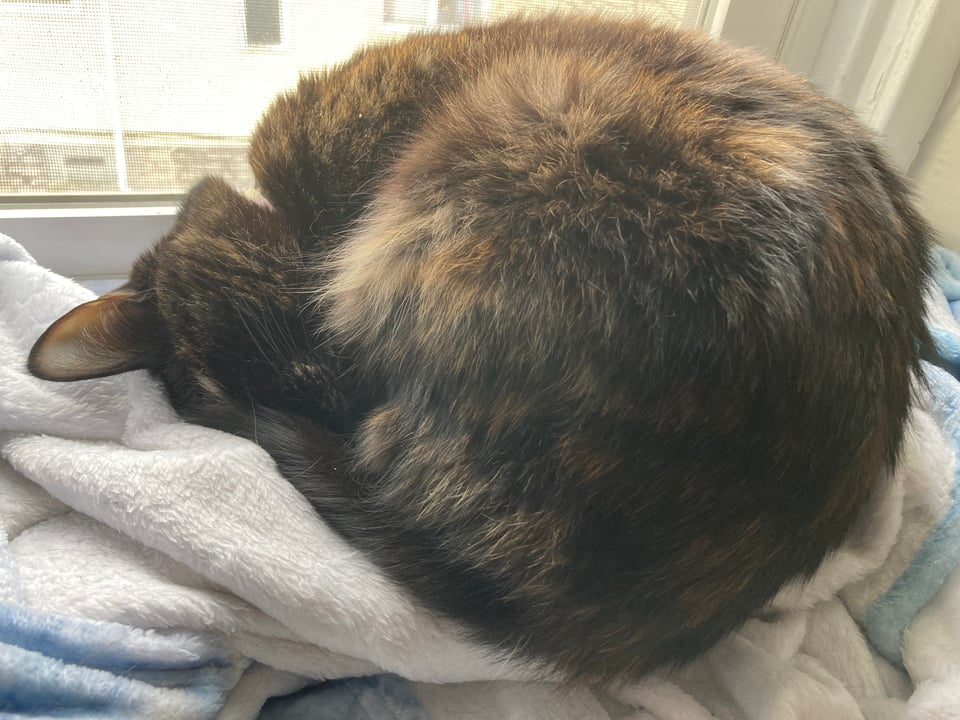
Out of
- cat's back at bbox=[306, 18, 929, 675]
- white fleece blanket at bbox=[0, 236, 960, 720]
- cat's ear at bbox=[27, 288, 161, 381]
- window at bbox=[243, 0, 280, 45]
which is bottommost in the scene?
white fleece blanket at bbox=[0, 236, 960, 720]

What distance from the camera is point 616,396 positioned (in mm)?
551

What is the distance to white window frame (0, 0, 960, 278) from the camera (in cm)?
117

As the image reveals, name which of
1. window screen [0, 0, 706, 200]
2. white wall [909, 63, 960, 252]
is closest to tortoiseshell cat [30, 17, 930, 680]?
window screen [0, 0, 706, 200]

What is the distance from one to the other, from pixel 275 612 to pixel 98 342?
35 cm

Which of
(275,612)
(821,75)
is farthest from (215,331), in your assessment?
(821,75)

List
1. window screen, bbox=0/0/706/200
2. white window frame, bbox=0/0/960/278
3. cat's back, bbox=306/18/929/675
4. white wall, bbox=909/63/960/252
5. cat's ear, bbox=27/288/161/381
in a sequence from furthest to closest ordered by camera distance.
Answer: white wall, bbox=909/63/960/252, white window frame, bbox=0/0/960/278, window screen, bbox=0/0/706/200, cat's ear, bbox=27/288/161/381, cat's back, bbox=306/18/929/675

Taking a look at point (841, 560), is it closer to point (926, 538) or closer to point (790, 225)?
point (926, 538)

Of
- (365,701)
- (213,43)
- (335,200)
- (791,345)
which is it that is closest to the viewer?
(791,345)

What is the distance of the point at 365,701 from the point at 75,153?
3.06ft

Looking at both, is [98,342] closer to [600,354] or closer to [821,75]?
[600,354]

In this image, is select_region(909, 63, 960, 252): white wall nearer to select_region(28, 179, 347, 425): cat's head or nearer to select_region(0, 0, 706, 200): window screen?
select_region(0, 0, 706, 200): window screen

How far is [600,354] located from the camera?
1.82 feet

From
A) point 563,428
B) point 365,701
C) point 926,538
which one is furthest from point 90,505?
point 926,538

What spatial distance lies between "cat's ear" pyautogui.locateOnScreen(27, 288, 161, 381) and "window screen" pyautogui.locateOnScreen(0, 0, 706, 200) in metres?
0.45
